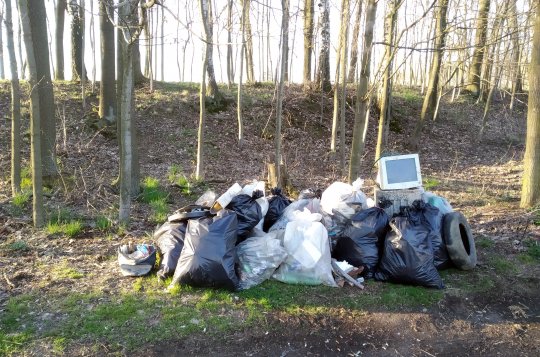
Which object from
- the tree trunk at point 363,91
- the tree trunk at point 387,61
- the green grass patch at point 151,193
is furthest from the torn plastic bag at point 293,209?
the green grass patch at point 151,193

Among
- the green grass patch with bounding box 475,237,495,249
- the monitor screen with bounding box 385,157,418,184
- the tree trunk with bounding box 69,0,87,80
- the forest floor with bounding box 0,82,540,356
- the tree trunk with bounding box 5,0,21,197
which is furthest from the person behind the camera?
A: the tree trunk with bounding box 69,0,87,80

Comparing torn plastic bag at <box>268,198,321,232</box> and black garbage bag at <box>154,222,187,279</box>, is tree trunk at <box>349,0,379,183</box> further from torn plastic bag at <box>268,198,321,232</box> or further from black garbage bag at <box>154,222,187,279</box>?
black garbage bag at <box>154,222,187,279</box>

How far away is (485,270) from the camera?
13.9 ft

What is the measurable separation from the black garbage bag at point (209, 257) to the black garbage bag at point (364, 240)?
1046mm

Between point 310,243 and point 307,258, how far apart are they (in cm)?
13

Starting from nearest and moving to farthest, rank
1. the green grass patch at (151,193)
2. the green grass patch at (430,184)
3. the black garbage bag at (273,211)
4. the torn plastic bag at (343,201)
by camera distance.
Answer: the torn plastic bag at (343,201) < the black garbage bag at (273,211) < the green grass patch at (151,193) < the green grass patch at (430,184)

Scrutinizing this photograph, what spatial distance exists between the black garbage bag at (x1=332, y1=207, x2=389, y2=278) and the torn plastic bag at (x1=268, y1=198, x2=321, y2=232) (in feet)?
1.58

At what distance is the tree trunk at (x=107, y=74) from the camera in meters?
8.85

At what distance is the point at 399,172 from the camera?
4.52 metres

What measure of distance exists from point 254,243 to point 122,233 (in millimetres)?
1933

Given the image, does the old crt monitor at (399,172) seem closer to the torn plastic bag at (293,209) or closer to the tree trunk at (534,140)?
the torn plastic bag at (293,209)

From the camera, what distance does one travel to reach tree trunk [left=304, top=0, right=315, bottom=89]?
1321 cm

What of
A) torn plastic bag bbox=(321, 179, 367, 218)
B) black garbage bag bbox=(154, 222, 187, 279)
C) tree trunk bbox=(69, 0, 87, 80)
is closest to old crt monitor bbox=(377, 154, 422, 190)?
torn plastic bag bbox=(321, 179, 367, 218)

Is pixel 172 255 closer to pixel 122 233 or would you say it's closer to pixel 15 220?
pixel 122 233
